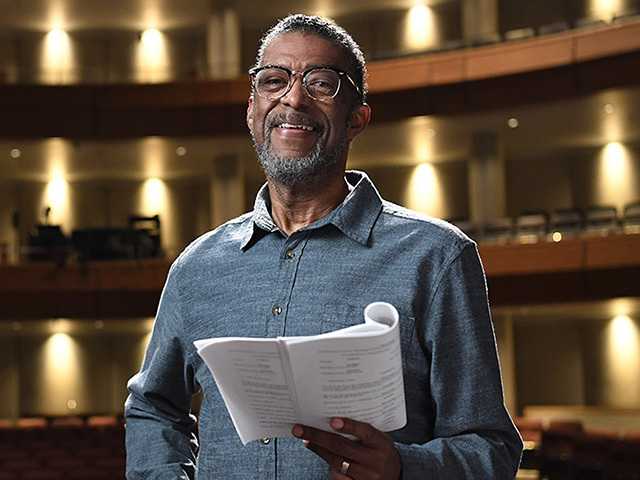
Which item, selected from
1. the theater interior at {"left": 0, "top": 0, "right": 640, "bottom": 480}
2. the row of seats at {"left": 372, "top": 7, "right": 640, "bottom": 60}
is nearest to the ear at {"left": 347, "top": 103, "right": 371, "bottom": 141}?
the theater interior at {"left": 0, "top": 0, "right": 640, "bottom": 480}

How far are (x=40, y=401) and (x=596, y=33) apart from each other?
647 inches

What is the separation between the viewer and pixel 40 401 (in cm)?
2969

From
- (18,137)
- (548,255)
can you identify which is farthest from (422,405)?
(18,137)

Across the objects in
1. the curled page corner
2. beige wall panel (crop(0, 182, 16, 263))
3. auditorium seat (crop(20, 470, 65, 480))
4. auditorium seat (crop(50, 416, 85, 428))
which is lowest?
auditorium seat (crop(50, 416, 85, 428))

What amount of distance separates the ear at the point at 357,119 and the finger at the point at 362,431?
86 centimetres

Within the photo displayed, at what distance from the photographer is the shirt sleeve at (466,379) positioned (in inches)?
107

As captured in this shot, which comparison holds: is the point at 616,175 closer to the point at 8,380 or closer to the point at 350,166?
the point at 350,166

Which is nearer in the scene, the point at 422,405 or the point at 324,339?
the point at 324,339

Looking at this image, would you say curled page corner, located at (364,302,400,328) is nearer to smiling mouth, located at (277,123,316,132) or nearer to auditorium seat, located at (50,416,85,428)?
smiling mouth, located at (277,123,316,132)

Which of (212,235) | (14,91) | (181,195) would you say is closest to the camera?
(212,235)

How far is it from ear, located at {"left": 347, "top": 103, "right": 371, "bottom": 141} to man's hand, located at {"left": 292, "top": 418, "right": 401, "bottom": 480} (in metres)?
0.87

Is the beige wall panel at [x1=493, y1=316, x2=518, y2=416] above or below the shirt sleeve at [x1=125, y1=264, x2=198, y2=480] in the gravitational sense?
below

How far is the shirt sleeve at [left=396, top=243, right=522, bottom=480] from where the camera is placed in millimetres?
2723

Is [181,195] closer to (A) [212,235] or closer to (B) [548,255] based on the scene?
(B) [548,255]
